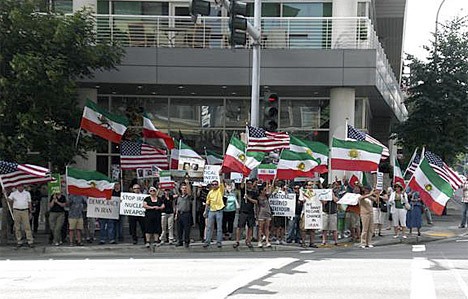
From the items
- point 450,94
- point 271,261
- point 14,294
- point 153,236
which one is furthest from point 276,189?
point 450,94

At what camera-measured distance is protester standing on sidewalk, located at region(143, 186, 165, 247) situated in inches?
729

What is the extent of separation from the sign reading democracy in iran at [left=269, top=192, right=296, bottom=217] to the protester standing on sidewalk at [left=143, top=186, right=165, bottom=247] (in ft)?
9.84

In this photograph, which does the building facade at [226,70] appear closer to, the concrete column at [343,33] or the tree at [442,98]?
the concrete column at [343,33]

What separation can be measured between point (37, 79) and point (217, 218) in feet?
19.5

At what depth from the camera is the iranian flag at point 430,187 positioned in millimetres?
19938

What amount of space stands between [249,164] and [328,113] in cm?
891

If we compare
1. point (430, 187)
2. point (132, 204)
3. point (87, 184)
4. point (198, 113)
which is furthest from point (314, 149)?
point (198, 113)

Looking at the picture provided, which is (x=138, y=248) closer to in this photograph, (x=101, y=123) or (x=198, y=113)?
(x=101, y=123)

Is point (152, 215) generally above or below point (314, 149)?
below

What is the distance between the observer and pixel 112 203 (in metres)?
19.4

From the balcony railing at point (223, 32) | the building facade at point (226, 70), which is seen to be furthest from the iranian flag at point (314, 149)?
the balcony railing at point (223, 32)

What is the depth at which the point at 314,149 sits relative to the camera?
20.9 meters

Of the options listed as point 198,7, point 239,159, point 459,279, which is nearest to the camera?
point 459,279

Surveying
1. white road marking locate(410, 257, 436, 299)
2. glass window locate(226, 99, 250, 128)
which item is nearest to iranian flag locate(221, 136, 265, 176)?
white road marking locate(410, 257, 436, 299)
